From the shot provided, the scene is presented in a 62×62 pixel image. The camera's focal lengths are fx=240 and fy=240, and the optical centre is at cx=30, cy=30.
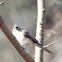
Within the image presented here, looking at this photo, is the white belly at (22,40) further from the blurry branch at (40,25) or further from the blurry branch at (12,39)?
the blurry branch at (12,39)

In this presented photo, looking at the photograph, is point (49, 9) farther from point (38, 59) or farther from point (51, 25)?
point (38, 59)

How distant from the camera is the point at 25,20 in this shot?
6684mm

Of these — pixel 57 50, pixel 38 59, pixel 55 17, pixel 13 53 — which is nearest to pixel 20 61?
pixel 13 53

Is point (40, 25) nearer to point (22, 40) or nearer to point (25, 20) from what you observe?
point (22, 40)

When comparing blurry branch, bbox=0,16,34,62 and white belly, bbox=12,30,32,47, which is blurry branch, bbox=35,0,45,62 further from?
white belly, bbox=12,30,32,47

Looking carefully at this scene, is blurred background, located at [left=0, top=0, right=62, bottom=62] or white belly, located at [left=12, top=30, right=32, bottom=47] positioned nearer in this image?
white belly, located at [left=12, top=30, right=32, bottom=47]

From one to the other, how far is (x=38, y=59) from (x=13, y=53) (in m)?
3.80

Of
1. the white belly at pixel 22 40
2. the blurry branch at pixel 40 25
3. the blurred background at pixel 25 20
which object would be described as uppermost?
the blurry branch at pixel 40 25

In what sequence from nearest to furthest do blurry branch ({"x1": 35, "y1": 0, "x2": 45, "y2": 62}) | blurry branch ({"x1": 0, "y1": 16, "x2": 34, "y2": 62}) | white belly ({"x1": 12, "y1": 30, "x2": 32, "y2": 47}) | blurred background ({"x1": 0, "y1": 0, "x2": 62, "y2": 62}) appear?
blurry branch ({"x1": 0, "y1": 16, "x2": 34, "y2": 62}) < blurry branch ({"x1": 35, "y1": 0, "x2": 45, "y2": 62}) < white belly ({"x1": 12, "y1": 30, "x2": 32, "y2": 47}) < blurred background ({"x1": 0, "y1": 0, "x2": 62, "y2": 62})

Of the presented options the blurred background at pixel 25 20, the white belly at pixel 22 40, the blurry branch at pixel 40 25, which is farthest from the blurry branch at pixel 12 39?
the blurred background at pixel 25 20

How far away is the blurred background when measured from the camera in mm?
6062

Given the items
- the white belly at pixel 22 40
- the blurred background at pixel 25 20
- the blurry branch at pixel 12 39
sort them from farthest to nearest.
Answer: the blurred background at pixel 25 20, the white belly at pixel 22 40, the blurry branch at pixel 12 39

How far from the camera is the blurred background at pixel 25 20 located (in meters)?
6.06

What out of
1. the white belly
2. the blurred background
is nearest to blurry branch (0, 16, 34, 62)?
the white belly
